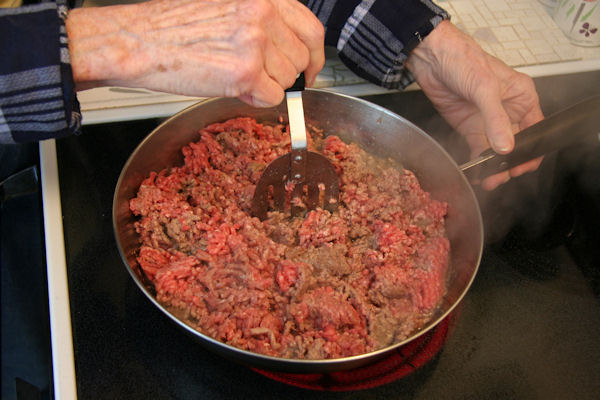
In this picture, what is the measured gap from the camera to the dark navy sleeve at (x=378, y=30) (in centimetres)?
179

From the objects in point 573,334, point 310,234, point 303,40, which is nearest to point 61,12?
point 303,40

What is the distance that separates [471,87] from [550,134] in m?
0.31

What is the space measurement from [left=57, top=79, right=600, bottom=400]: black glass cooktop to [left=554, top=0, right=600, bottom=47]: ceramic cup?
31.9 inches

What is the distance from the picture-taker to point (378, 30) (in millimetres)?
1831

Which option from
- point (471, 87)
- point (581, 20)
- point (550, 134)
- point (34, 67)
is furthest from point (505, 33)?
point (34, 67)

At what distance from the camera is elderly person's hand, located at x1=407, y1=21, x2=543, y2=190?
1635 mm

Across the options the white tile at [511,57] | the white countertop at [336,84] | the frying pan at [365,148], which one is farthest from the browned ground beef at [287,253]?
the white tile at [511,57]

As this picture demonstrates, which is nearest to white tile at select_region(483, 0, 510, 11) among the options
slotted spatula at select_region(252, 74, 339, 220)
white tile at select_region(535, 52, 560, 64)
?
white tile at select_region(535, 52, 560, 64)

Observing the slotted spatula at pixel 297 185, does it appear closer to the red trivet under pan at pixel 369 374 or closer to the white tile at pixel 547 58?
the red trivet under pan at pixel 369 374

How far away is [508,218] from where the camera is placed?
1.74 metres

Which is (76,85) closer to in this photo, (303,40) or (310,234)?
(303,40)

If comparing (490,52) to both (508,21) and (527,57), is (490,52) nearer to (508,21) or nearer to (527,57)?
(527,57)

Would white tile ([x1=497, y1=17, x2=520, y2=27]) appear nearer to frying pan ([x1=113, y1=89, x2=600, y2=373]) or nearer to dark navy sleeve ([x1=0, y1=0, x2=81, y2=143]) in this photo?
frying pan ([x1=113, y1=89, x2=600, y2=373])

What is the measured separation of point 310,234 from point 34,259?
1.09 m
